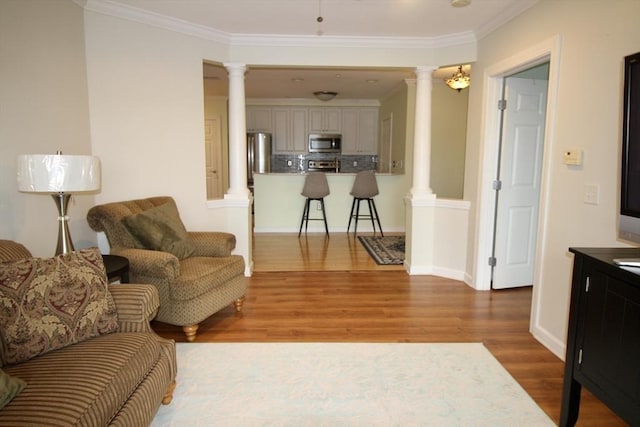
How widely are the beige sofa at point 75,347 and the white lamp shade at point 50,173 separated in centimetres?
36

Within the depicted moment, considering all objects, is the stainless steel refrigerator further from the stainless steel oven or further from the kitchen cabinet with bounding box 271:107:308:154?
the stainless steel oven

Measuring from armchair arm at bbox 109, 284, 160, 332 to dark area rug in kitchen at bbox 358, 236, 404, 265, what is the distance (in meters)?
3.24

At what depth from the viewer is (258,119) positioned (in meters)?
8.25

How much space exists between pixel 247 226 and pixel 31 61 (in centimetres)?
225

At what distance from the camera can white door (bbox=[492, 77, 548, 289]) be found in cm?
366

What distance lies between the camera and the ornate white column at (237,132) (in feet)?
13.5

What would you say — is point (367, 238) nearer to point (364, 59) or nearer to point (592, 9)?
point (364, 59)

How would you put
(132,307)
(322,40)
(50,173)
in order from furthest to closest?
(322,40)
(50,173)
(132,307)

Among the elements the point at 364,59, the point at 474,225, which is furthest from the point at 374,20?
the point at 474,225

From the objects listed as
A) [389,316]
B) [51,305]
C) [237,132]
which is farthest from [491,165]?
[51,305]

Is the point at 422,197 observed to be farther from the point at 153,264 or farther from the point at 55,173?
the point at 55,173

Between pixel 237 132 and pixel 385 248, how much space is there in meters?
2.58

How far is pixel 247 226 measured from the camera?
4.24 m

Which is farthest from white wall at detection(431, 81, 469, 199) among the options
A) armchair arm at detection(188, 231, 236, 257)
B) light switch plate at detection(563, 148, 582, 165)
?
armchair arm at detection(188, 231, 236, 257)
